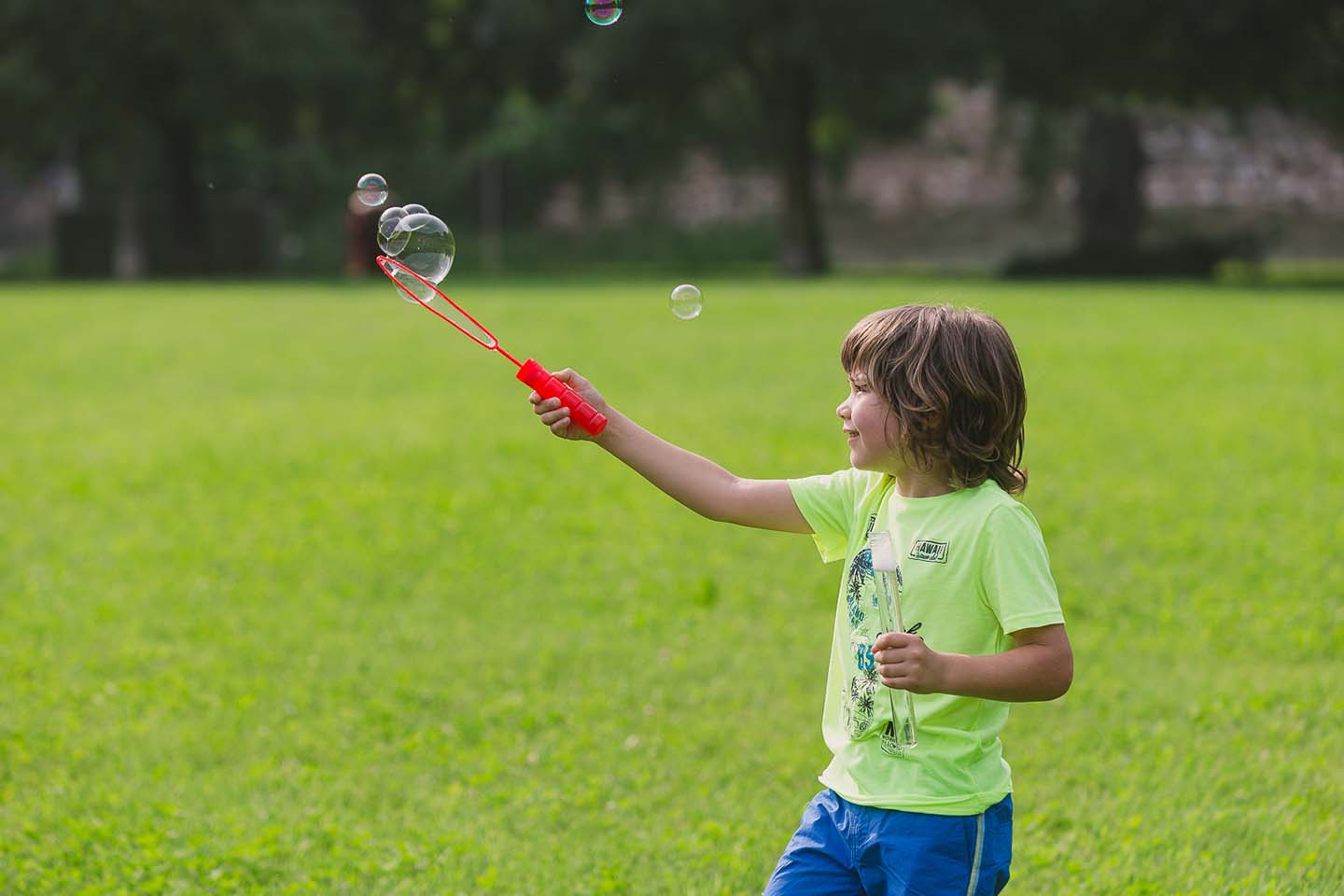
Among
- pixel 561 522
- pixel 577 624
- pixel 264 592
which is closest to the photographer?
pixel 577 624

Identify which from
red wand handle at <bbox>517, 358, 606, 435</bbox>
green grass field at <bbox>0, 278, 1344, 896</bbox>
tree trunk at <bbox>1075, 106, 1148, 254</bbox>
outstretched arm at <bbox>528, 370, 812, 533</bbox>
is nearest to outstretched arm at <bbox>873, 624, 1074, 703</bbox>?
outstretched arm at <bbox>528, 370, 812, 533</bbox>

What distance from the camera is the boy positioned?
2588 mm

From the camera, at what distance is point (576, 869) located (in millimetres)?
3916

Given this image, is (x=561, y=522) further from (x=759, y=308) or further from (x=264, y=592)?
(x=759, y=308)

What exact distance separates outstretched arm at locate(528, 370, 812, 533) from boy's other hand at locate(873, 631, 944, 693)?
53 centimetres

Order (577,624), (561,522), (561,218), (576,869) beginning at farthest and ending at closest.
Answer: (561,218)
(561,522)
(577,624)
(576,869)

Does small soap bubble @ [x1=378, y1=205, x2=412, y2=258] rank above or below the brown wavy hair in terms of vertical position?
above

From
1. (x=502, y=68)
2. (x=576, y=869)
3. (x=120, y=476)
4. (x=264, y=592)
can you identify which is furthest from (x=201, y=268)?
(x=576, y=869)

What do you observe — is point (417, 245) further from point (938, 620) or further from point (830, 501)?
point (938, 620)

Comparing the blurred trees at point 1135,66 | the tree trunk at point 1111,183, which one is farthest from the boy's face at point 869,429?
the tree trunk at point 1111,183

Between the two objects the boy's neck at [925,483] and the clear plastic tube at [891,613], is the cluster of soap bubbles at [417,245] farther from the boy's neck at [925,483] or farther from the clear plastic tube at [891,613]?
the clear plastic tube at [891,613]

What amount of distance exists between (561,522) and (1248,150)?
165 feet

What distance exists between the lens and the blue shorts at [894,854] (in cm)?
263

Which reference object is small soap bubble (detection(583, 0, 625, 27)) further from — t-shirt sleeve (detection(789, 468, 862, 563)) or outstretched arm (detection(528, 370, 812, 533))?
t-shirt sleeve (detection(789, 468, 862, 563))
